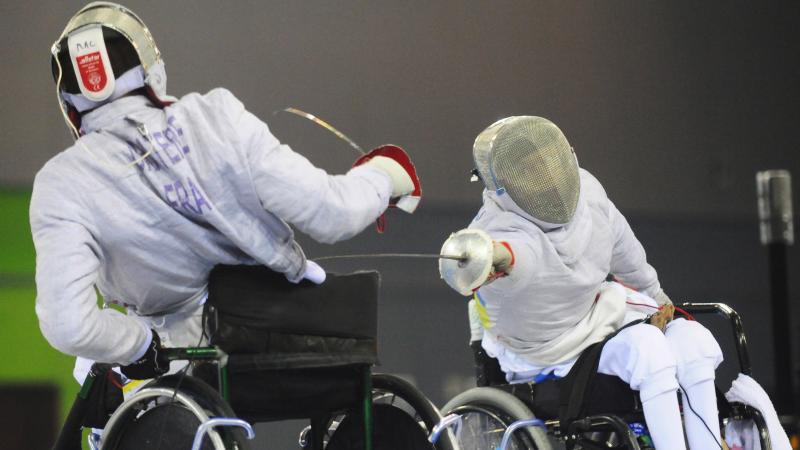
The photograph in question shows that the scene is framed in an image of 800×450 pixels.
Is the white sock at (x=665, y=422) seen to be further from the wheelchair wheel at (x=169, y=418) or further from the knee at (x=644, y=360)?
the wheelchair wheel at (x=169, y=418)

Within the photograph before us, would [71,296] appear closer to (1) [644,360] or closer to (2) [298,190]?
(2) [298,190]

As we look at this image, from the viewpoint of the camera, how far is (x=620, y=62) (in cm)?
551

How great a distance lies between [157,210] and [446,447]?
728 mm

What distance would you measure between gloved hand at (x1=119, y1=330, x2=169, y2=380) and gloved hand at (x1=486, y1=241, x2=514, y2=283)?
2.72ft

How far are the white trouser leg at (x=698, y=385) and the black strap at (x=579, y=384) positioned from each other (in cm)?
13

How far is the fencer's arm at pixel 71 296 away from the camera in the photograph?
1.82 m

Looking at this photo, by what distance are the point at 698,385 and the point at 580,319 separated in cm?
34

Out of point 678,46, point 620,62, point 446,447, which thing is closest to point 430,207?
point 620,62

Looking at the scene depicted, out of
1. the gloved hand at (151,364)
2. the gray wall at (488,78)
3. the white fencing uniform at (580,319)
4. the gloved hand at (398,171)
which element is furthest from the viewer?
the gray wall at (488,78)

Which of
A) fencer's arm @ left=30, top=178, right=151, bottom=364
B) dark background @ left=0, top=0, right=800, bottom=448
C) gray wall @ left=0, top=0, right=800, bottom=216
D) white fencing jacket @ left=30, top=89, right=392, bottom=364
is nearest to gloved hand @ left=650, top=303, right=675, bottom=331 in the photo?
white fencing jacket @ left=30, top=89, right=392, bottom=364

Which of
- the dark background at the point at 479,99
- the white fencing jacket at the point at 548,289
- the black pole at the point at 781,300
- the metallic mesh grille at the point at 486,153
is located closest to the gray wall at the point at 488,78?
the dark background at the point at 479,99

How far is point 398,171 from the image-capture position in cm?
212

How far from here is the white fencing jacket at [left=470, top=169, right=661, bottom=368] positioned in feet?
8.52

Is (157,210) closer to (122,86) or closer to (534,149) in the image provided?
(122,86)
